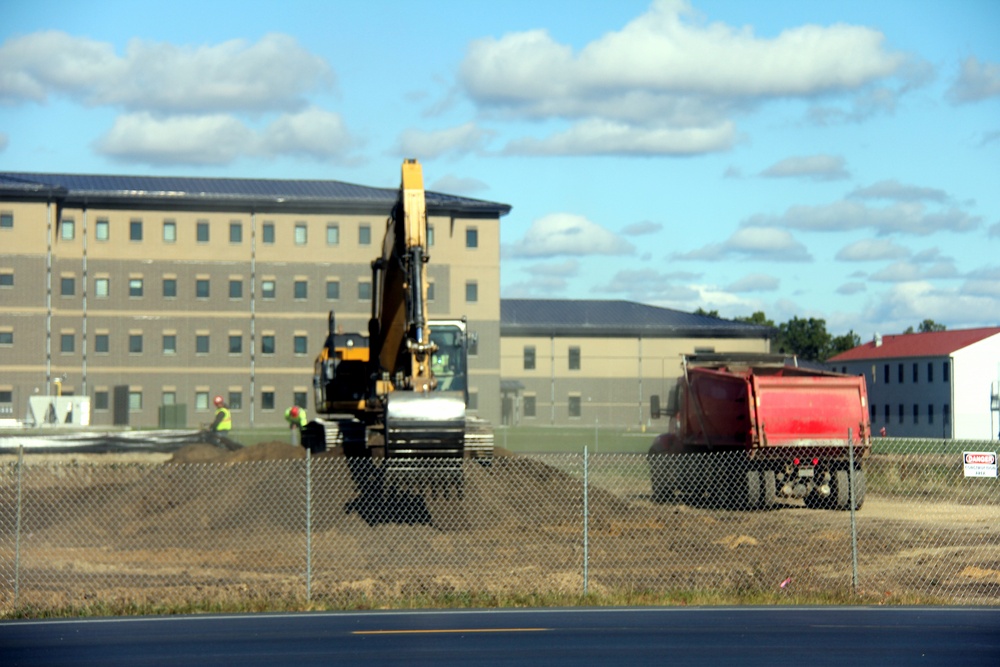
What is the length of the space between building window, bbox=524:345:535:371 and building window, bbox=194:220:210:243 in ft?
66.1

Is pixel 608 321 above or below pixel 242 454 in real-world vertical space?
above

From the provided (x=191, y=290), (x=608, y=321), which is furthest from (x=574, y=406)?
(x=191, y=290)

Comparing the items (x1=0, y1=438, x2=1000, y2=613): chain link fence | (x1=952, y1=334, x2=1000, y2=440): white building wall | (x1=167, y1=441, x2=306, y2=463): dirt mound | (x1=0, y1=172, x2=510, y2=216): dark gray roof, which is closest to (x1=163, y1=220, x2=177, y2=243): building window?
(x1=0, y1=172, x2=510, y2=216): dark gray roof

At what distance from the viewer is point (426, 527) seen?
21.4 meters

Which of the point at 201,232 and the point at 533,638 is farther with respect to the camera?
the point at 201,232

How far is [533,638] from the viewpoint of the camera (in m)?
12.2

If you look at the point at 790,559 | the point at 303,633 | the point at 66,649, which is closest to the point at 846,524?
the point at 790,559

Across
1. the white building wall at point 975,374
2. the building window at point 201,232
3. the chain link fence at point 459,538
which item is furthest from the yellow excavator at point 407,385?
the white building wall at point 975,374

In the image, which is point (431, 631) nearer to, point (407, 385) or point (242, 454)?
point (407, 385)

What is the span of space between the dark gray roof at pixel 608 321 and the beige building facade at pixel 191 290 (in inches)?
198

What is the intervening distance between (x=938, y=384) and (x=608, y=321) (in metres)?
22.0

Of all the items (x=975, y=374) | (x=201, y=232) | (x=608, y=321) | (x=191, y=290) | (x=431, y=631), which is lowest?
(x=431, y=631)

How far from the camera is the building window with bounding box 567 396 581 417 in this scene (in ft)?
202

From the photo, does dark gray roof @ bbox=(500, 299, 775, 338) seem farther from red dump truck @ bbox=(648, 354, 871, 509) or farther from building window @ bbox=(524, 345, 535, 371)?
red dump truck @ bbox=(648, 354, 871, 509)
